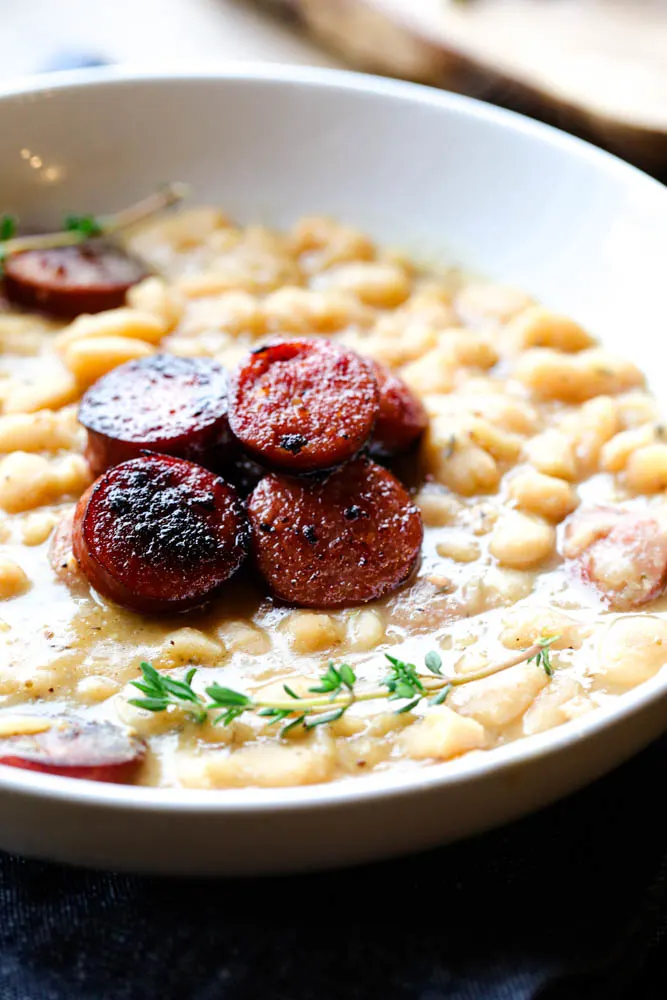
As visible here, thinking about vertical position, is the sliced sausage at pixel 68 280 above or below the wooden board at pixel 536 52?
below

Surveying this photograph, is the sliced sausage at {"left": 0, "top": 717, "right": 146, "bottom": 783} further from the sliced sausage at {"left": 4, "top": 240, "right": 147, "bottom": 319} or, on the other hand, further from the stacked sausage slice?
the sliced sausage at {"left": 4, "top": 240, "right": 147, "bottom": 319}

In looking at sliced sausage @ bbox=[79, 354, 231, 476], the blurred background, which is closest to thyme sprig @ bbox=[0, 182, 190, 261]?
the blurred background

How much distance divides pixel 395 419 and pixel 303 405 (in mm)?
256

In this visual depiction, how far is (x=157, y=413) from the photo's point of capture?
7.84 feet

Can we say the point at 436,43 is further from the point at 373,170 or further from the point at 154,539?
the point at 154,539

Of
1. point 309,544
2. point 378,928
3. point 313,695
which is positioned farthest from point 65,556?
point 378,928

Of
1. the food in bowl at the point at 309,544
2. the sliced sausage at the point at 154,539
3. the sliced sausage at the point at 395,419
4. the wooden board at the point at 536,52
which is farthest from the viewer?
the wooden board at the point at 536,52

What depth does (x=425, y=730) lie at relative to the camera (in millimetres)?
1977

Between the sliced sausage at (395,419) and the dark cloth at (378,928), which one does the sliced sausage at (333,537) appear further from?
the dark cloth at (378,928)

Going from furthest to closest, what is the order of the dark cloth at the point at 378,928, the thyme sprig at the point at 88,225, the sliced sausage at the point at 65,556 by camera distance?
the thyme sprig at the point at 88,225 < the sliced sausage at the point at 65,556 < the dark cloth at the point at 378,928

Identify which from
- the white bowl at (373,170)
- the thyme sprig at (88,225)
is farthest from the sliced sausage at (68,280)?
A: the white bowl at (373,170)

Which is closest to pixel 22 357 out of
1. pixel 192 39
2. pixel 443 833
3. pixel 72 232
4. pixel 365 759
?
pixel 72 232

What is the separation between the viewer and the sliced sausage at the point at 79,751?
1856 millimetres

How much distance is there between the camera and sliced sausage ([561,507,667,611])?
90.3 inches
